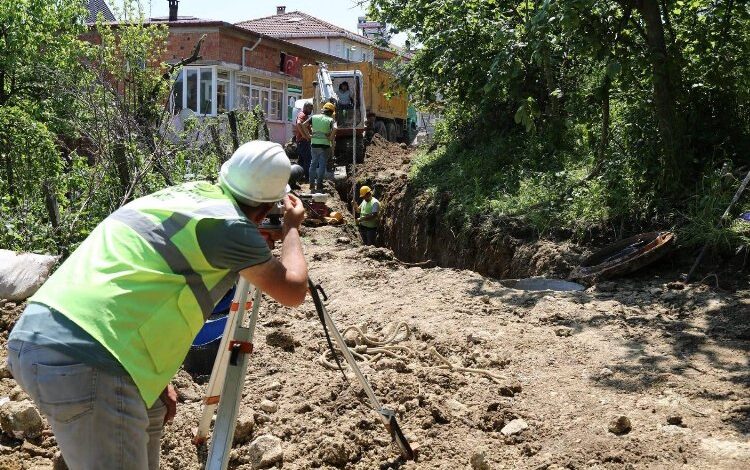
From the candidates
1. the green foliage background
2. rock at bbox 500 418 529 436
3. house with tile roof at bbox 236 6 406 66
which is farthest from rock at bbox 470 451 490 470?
house with tile roof at bbox 236 6 406 66

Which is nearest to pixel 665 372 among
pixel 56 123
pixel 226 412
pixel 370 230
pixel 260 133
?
pixel 226 412

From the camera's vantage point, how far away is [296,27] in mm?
43625

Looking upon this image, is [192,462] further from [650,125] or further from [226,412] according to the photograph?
[650,125]

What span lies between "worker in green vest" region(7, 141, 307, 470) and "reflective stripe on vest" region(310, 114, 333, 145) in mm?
12338

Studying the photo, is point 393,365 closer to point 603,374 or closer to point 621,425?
point 603,374

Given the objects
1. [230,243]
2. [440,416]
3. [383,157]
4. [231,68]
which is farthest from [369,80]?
[230,243]

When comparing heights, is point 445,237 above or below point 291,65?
below

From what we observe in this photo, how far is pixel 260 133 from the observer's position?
17.1 m

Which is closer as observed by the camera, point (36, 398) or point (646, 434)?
point (36, 398)

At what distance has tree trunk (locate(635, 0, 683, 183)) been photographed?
28.9ft

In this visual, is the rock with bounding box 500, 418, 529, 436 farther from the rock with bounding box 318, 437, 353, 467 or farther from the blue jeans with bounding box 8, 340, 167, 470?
the blue jeans with bounding box 8, 340, 167, 470

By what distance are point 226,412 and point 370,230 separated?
12.1 metres

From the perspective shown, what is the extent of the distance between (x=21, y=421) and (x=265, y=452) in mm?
1415

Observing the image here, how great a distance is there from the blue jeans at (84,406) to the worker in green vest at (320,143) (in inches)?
497
